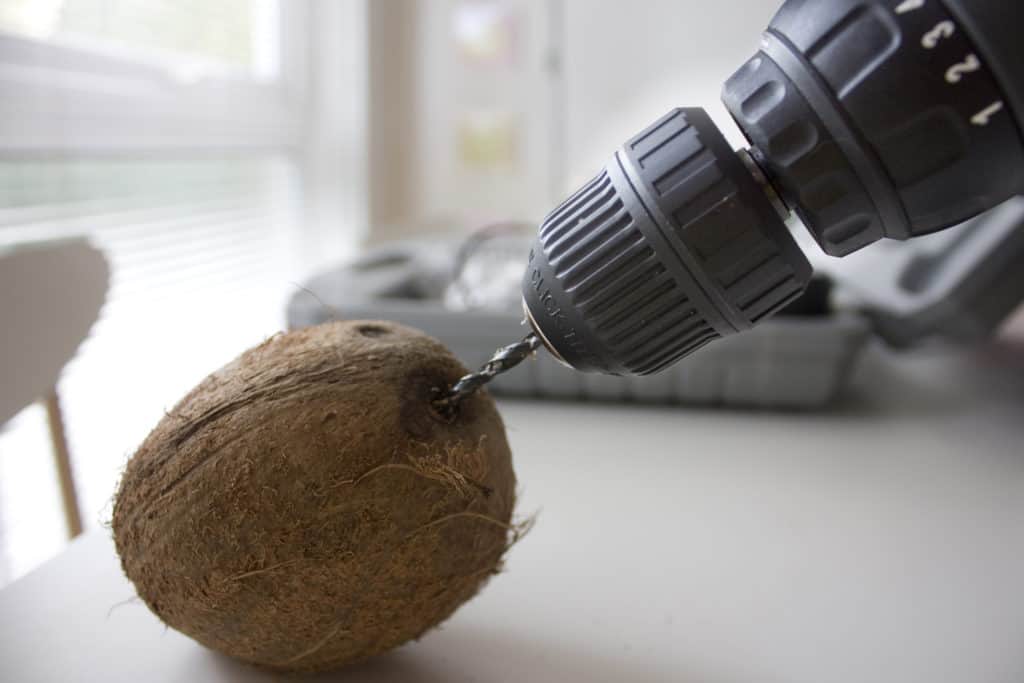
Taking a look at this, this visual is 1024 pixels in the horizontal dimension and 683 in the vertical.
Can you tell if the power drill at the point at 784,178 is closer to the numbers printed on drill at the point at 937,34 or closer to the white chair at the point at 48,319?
the numbers printed on drill at the point at 937,34

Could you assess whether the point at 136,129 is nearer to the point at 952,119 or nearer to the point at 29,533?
the point at 29,533

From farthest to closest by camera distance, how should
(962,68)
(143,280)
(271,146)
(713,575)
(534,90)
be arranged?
(534,90)
(271,146)
(143,280)
(713,575)
(962,68)

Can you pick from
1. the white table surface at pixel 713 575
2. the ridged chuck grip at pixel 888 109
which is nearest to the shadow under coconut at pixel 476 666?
the white table surface at pixel 713 575

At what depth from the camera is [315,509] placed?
0.33 m

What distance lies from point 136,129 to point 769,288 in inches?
37.7

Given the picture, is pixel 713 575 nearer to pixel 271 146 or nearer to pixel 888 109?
pixel 888 109

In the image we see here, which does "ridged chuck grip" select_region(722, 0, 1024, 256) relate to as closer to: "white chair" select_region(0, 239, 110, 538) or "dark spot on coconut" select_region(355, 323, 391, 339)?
"dark spot on coconut" select_region(355, 323, 391, 339)

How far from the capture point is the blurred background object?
33.7 inches

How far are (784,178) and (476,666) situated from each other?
10.4 inches

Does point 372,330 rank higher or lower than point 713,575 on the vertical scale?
higher

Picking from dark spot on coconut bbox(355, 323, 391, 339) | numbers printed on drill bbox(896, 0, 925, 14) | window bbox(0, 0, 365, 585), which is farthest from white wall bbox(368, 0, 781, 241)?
numbers printed on drill bbox(896, 0, 925, 14)

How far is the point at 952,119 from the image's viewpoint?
26 centimetres

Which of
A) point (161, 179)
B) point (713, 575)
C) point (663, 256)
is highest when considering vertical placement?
point (663, 256)

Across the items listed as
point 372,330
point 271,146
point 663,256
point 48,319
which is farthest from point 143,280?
point 663,256
